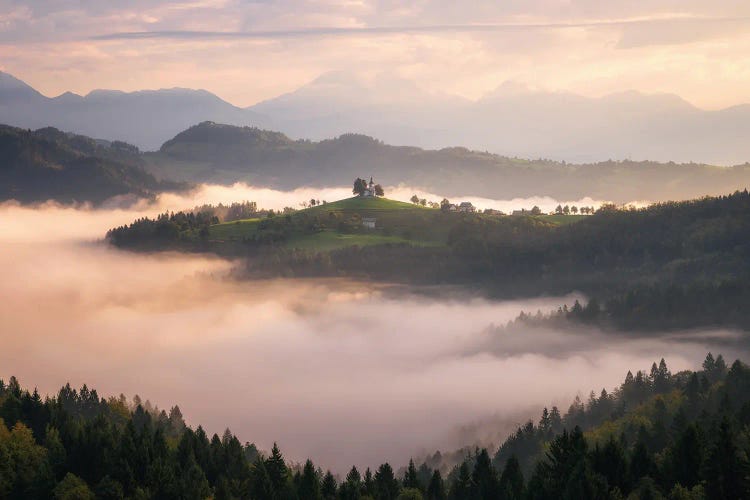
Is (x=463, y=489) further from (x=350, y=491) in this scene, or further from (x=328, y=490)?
(x=328, y=490)

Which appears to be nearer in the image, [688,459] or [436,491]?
[688,459]

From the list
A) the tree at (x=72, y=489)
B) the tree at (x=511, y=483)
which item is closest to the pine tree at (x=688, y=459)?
the tree at (x=511, y=483)

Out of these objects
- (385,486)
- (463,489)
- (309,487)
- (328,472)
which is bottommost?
(328,472)

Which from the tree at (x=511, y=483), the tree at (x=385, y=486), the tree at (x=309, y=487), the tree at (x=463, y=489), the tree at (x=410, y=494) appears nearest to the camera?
the tree at (x=511, y=483)

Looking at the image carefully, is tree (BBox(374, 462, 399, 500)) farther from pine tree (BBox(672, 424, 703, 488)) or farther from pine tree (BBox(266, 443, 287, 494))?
pine tree (BBox(672, 424, 703, 488))

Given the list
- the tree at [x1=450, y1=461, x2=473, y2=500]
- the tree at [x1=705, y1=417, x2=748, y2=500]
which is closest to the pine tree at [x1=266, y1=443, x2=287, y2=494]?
the tree at [x1=450, y1=461, x2=473, y2=500]

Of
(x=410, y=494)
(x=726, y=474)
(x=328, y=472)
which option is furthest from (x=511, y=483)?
(x=726, y=474)

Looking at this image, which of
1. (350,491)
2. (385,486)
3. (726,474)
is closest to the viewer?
(726,474)

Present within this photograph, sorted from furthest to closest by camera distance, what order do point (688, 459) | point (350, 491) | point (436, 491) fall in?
point (436, 491) < point (350, 491) < point (688, 459)

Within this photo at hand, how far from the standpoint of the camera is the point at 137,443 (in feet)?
364

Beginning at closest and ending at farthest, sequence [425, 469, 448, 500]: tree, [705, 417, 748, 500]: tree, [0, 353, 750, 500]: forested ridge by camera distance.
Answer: [705, 417, 748, 500]: tree
[0, 353, 750, 500]: forested ridge
[425, 469, 448, 500]: tree

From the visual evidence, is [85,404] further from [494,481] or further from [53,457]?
[494,481]

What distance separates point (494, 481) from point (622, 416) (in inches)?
2909

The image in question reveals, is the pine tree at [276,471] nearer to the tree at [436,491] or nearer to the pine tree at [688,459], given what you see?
the tree at [436,491]
